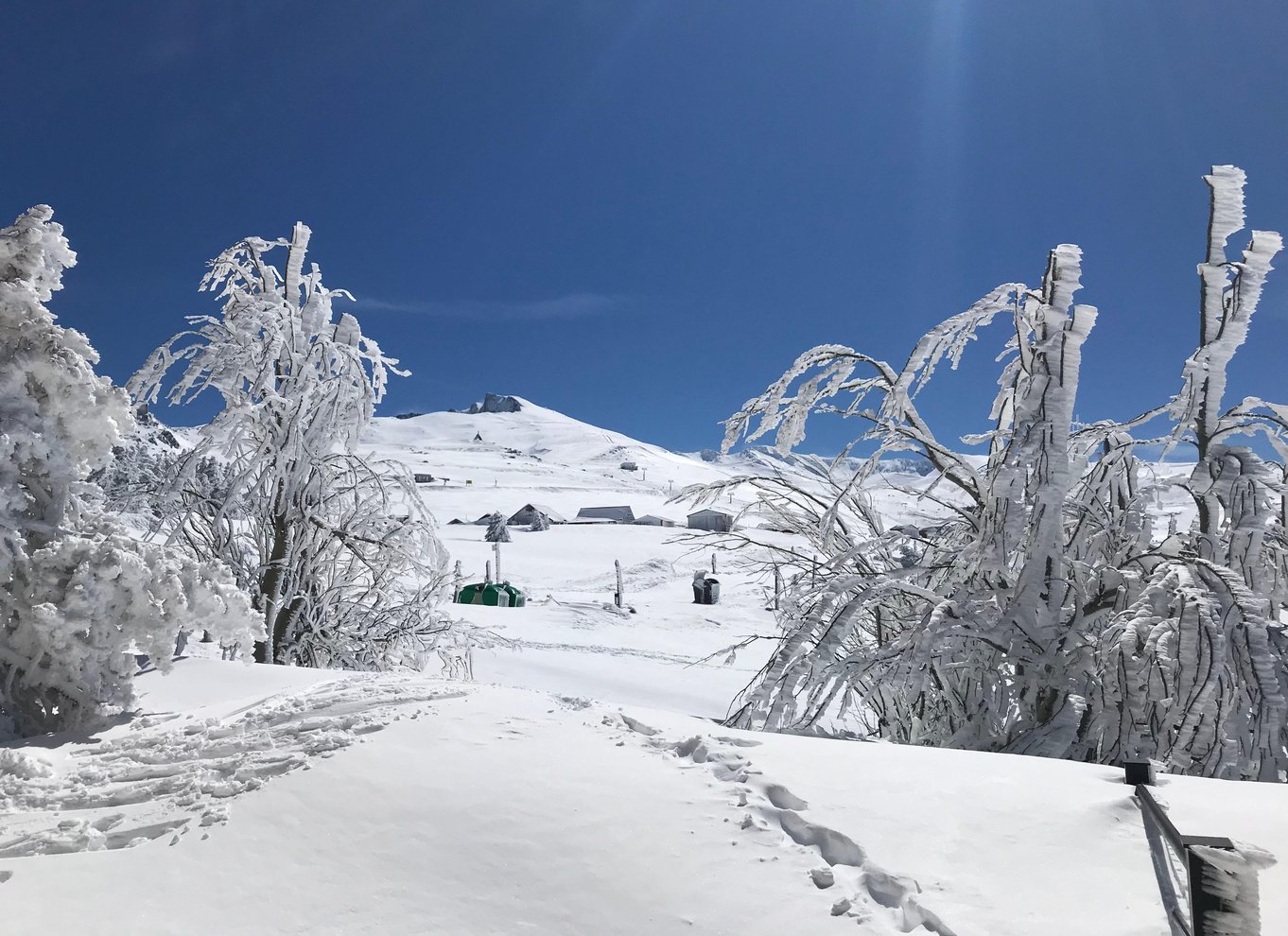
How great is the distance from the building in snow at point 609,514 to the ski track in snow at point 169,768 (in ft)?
119

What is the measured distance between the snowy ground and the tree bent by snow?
557 mm

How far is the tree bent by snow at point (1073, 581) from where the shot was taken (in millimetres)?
2365

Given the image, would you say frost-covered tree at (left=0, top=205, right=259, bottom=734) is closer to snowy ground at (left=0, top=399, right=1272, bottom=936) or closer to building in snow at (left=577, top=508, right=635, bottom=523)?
snowy ground at (left=0, top=399, right=1272, bottom=936)

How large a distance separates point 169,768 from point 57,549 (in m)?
1.00

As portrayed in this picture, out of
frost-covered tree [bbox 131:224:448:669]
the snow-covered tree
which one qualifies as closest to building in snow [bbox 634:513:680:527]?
the snow-covered tree

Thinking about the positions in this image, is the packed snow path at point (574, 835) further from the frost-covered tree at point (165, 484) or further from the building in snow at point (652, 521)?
the building in snow at point (652, 521)

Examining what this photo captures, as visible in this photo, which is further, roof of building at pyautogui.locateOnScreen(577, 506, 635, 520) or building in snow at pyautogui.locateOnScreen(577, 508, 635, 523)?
roof of building at pyautogui.locateOnScreen(577, 506, 635, 520)

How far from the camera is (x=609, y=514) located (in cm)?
4084

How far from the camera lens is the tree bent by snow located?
237cm

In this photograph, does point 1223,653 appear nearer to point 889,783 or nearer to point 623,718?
point 889,783

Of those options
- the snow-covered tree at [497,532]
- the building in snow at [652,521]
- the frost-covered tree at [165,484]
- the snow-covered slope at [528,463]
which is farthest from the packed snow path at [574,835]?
the building in snow at [652,521]

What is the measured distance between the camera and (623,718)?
2594 mm

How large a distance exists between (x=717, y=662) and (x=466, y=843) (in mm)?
8785

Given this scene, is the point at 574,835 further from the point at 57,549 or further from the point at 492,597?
the point at 492,597
